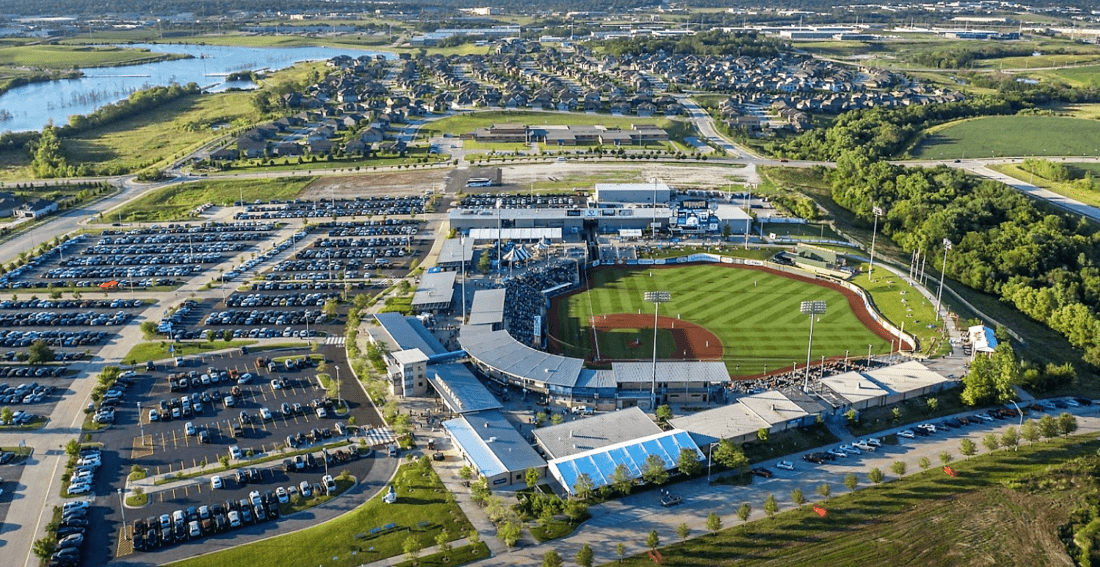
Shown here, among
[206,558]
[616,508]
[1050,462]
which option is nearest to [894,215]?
[1050,462]

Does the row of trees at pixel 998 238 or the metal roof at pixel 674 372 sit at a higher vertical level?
the row of trees at pixel 998 238

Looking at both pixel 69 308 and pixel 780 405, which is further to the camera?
pixel 69 308

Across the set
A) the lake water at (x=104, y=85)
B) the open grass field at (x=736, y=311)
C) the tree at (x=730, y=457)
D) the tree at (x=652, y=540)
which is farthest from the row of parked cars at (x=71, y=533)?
the lake water at (x=104, y=85)

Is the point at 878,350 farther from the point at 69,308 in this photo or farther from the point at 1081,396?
the point at 69,308

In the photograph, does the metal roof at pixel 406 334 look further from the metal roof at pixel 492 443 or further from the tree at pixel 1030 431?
the tree at pixel 1030 431

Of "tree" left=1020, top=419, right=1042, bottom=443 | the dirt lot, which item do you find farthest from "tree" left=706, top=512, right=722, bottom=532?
the dirt lot
